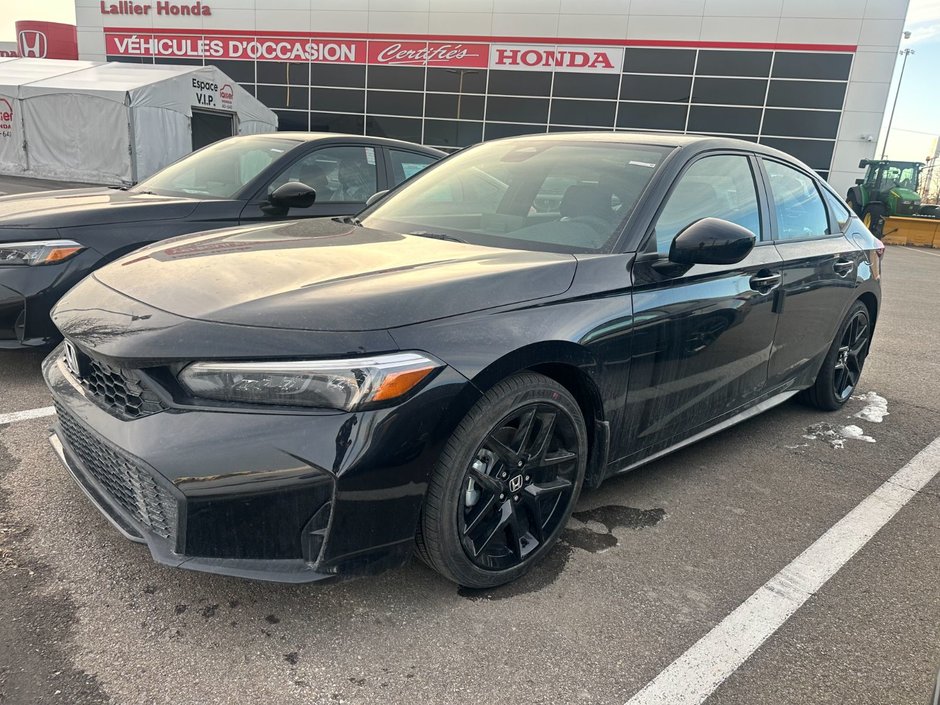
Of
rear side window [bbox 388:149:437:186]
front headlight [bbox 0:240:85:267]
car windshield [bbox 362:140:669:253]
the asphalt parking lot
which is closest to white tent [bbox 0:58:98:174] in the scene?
rear side window [bbox 388:149:437:186]

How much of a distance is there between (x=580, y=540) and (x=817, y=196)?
265 cm

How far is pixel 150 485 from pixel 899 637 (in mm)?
2368

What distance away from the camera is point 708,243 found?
101 inches

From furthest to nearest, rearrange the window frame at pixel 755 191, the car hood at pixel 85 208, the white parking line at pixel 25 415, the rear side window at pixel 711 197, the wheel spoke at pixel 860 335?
the wheel spoke at pixel 860 335 < the car hood at pixel 85 208 < the white parking line at pixel 25 415 < the rear side window at pixel 711 197 < the window frame at pixel 755 191

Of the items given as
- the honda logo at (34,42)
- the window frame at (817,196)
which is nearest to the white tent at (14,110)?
the honda logo at (34,42)

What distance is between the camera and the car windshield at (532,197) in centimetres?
273

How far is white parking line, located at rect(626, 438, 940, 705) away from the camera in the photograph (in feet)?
6.39

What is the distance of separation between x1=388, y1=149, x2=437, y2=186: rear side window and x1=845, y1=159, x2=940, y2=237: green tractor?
2185 cm

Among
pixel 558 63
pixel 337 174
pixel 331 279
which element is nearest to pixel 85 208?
pixel 337 174

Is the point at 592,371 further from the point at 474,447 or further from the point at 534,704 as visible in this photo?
the point at 534,704

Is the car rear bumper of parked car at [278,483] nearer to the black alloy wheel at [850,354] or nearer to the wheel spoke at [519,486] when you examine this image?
the wheel spoke at [519,486]

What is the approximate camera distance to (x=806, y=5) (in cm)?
2322

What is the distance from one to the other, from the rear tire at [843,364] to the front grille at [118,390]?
12.3ft

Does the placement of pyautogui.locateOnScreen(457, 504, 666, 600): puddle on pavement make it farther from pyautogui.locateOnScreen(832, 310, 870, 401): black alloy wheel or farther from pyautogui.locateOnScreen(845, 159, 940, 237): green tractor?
pyautogui.locateOnScreen(845, 159, 940, 237): green tractor
